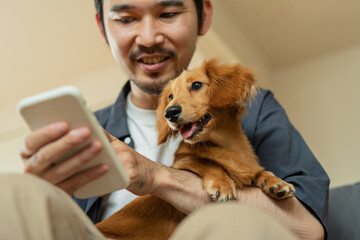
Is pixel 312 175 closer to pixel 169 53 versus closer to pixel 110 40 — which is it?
pixel 169 53

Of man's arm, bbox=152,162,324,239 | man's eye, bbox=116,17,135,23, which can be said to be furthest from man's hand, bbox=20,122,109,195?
man's eye, bbox=116,17,135,23

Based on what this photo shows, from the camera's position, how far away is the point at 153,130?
1641 millimetres

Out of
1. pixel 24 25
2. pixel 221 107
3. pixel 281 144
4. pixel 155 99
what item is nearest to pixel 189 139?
pixel 221 107

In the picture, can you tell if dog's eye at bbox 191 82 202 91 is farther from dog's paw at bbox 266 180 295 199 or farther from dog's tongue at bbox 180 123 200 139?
dog's paw at bbox 266 180 295 199

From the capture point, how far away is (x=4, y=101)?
4191mm

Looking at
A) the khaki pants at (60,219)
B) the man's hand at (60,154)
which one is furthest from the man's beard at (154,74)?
the khaki pants at (60,219)

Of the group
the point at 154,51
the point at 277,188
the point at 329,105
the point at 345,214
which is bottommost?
the point at 329,105

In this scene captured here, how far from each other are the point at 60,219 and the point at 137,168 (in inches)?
15.2

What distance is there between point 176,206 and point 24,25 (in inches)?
95.6

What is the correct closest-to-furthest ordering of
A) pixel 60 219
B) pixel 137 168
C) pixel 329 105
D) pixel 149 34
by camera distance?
pixel 60 219, pixel 137 168, pixel 149 34, pixel 329 105

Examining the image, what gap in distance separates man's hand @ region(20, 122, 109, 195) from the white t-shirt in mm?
530

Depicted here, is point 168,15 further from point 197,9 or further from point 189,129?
point 189,129

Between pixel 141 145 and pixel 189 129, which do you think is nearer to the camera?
pixel 189 129

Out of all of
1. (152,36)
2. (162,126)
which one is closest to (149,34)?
(152,36)
